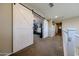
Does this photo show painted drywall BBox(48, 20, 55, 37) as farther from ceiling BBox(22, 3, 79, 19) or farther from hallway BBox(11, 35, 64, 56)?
hallway BBox(11, 35, 64, 56)

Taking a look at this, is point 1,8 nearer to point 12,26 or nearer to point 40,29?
point 12,26

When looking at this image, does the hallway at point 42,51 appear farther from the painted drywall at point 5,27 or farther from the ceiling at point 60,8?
the ceiling at point 60,8

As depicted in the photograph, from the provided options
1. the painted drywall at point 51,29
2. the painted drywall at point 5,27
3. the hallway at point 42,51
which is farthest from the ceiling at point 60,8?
the painted drywall at point 51,29

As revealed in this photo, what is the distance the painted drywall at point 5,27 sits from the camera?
3193mm

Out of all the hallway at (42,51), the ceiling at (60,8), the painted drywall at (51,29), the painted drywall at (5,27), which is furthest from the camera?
the painted drywall at (51,29)

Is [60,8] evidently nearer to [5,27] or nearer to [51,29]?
[5,27]

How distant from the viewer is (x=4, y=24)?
10.6 feet

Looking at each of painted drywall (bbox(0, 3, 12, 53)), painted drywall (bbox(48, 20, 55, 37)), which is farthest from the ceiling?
painted drywall (bbox(48, 20, 55, 37))

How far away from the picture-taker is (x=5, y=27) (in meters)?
3.22

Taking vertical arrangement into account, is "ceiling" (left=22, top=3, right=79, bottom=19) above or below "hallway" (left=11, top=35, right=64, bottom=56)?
above

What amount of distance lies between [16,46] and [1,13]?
107 cm

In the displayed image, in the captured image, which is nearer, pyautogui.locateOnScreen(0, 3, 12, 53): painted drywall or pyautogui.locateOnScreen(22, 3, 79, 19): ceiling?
pyautogui.locateOnScreen(0, 3, 12, 53): painted drywall

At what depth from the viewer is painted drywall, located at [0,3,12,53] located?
319 cm

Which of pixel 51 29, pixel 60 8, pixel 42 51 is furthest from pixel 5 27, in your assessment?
pixel 51 29
